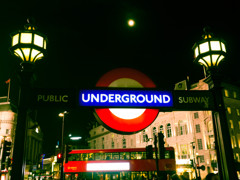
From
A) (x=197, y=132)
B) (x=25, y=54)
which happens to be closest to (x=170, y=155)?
(x=25, y=54)

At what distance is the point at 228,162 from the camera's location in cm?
382

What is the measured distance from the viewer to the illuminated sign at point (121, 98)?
3.55 meters

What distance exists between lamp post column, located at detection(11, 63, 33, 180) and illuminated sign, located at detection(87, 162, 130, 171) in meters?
20.6

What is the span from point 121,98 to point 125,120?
2.14 feet

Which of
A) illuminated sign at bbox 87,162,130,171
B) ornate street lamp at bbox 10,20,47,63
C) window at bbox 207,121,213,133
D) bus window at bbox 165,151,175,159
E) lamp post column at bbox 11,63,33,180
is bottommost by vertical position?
illuminated sign at bbox 87,162,130,171

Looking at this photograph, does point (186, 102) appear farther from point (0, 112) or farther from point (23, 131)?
point (0, 112)

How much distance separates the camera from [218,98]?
163 inches

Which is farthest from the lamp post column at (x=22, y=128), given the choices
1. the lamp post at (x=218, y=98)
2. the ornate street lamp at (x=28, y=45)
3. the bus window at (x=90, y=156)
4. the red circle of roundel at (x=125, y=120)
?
the bus window at (x=90, y=156)

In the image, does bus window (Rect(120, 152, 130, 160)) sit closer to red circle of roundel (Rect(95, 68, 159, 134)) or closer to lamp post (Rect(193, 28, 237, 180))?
lamp post (Rect(193, 28, 237, 180))

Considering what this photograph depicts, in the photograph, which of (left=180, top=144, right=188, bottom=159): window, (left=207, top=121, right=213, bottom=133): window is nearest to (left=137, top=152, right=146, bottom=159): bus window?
(left=207, top=121, right=213, bottom=133): window

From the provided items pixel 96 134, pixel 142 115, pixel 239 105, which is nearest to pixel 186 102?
pixel 142 115

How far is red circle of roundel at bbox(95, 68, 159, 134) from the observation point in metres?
2.96

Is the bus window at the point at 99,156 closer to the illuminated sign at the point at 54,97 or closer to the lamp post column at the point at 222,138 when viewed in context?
the lamp post column at the point at 222,138

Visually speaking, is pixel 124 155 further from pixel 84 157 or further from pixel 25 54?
pixel 25 54
